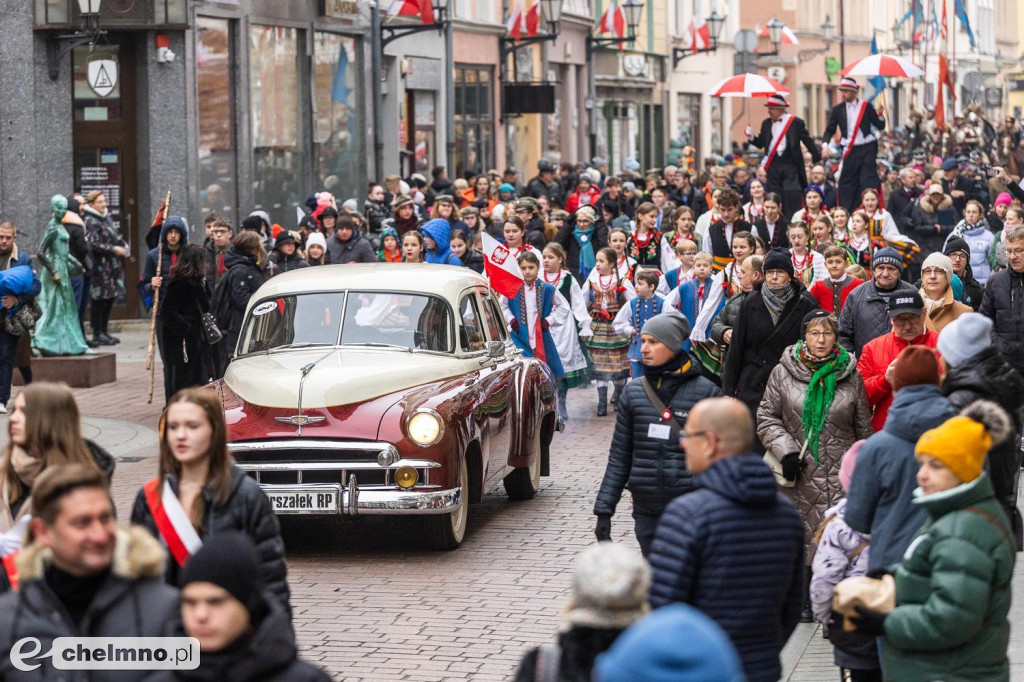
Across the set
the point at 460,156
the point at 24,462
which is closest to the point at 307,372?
the point at 24,462

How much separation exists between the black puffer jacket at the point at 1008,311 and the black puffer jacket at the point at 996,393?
5.06 m

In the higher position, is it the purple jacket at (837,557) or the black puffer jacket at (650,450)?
the black puffer jacket at (650,450)

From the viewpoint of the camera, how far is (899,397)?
267 inches

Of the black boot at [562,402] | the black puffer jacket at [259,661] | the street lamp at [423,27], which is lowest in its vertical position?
the black boot at [562,402]

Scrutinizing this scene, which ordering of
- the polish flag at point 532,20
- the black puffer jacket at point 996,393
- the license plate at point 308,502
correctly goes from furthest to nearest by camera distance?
the polish flag at point 532,20 < the license plate at point 308,502 < the black puffer jacket at point 996,393

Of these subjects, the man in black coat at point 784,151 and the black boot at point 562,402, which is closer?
the black boot at point 562,402

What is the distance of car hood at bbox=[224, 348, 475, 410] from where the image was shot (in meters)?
11.0

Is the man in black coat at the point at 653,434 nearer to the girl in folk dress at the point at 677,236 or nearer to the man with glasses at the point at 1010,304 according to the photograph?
the man with glasses at the point at 1010,304

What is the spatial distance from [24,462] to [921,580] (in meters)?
2.97

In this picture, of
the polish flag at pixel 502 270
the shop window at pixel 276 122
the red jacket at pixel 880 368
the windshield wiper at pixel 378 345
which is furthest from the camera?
the shop window at pixel 276 122

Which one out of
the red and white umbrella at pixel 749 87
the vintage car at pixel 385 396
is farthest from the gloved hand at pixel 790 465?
the red and white umbrella at pixel 749 87

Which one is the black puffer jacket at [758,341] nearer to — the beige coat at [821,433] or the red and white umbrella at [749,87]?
the beige coat at [821,433]

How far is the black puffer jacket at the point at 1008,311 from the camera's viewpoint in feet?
41.1

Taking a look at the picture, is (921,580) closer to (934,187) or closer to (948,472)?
(948,472)
